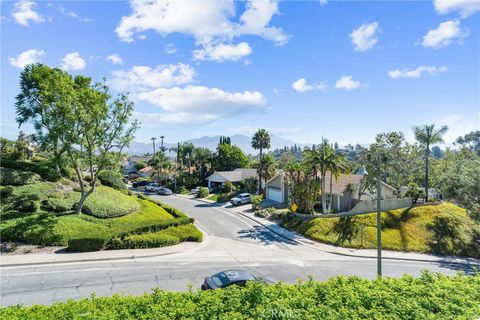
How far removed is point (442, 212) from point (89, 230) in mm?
35317

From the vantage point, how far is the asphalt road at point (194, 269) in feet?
55.3

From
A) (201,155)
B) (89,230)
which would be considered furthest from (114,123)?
(201,155)

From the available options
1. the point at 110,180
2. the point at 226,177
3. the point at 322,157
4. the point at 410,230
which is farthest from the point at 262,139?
the point at 410,230

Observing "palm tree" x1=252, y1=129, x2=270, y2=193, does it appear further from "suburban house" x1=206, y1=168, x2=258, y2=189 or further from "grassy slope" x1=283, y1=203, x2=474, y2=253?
"grassy slope" x1=283, y1=203, x2=474, y2=253

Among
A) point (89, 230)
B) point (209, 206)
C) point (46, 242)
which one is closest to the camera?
point (46, 242)

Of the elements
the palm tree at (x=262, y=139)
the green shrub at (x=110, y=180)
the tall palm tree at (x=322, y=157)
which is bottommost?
the green shrub at (x=110, y=180)

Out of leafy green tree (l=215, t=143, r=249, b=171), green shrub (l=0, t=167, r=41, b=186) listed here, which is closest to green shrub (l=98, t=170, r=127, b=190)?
green shrub (l=0, t=167, r=41, b=186)

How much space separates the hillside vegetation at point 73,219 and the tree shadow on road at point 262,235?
19.6 feet

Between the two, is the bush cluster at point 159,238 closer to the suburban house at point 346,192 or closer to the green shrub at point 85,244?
the green shrub at point 85,244

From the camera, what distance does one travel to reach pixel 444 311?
781cm

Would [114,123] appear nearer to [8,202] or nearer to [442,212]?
[8,202]

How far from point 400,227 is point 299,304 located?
29135mm

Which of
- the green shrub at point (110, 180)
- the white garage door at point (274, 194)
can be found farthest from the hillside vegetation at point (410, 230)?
the green shrub at point (110, 180)

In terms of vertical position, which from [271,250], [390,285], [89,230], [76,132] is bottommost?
[271,250]
